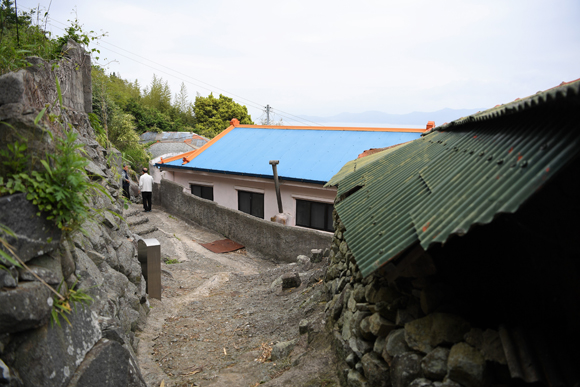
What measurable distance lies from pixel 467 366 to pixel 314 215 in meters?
13.3

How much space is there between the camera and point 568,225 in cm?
259

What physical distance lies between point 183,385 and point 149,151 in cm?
2686

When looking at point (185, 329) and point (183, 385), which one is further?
point (185, 329)

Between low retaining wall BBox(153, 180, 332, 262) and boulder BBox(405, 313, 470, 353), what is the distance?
27.7ft

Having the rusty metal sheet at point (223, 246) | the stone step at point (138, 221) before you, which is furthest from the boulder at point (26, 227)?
the stone step at point (138, 221)

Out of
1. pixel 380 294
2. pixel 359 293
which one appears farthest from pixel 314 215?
pixel 380 294

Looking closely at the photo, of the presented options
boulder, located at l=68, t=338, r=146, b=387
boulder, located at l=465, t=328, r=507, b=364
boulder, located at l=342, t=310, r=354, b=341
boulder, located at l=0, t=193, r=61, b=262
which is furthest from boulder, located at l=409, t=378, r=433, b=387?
boulder, located at l=0, t=193, r=61, b=262

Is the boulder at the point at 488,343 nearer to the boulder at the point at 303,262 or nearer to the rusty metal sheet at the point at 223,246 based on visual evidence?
the boulder at the point at 303,262

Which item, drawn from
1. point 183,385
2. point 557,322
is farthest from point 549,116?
point 183,385

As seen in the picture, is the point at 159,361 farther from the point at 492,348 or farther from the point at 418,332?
the point at 492,348

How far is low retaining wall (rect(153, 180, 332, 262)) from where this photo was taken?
12.6 meters

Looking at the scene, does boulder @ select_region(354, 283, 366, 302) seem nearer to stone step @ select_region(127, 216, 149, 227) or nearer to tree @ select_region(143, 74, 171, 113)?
stone step @ select_region(127, 216, 149, 227)

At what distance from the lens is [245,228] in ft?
47.7

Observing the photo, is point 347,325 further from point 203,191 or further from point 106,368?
point 203,191
